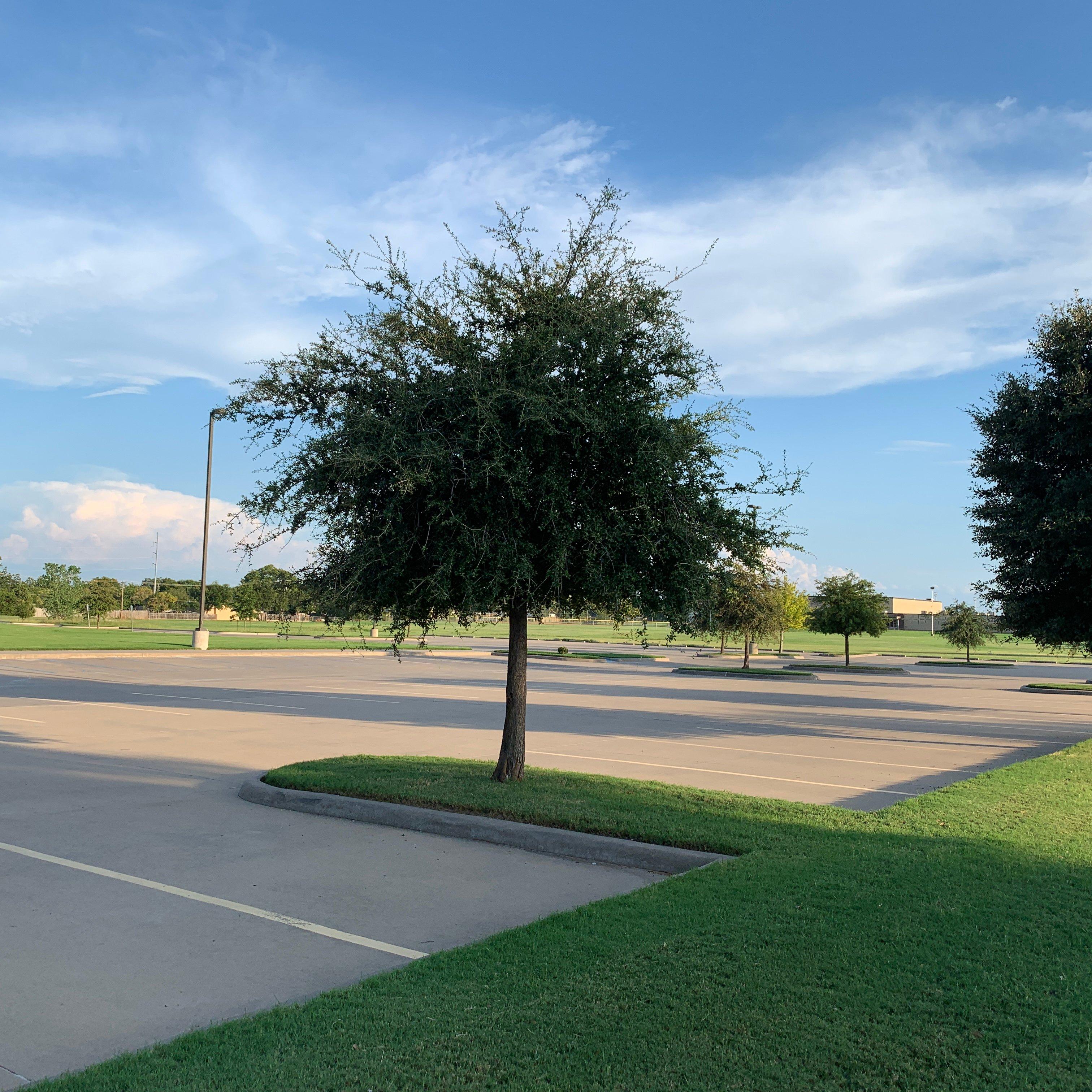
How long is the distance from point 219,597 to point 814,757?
12857 centimetres

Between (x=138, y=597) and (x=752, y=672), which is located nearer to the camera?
(x=752, y=672)

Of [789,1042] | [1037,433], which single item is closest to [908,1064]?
[789,1042]

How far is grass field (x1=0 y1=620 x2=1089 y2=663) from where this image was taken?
4616cm

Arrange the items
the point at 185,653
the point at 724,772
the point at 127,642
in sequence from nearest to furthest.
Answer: the point at 724,772
the point at 185,653
the point at 127,642

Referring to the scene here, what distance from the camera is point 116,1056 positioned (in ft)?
13.0

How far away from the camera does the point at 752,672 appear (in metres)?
39.8

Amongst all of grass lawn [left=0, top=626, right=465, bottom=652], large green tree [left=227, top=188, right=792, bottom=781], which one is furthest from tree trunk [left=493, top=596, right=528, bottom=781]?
grass lawn [left=0, top=626, right=465, bottom=652]

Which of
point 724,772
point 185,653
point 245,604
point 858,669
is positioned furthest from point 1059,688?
point 245,604

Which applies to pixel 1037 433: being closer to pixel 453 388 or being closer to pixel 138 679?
pixel 453 388

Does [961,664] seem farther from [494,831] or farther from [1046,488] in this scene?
[494,831]

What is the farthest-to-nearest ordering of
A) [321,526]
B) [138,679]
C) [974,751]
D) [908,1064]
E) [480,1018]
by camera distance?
[138,679] < [974,751] < [321,526] < [480,1018] < [908,1064]

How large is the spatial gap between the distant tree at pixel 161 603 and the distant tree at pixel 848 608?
113396mm

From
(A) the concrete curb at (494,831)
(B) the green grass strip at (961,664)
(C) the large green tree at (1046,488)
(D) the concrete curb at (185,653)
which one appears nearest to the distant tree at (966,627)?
(B) the green grass strip at (961,664)

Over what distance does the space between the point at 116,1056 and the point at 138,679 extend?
2516 centimetres
